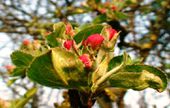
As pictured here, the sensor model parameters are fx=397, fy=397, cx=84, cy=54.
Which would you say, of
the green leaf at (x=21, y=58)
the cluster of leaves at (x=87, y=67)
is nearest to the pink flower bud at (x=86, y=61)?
the cluster of leaves at (x=87, y=67)

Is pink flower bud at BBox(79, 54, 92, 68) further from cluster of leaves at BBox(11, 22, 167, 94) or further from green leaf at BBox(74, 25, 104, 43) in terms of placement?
green leaf at BBox(74, 25, 104, 43)

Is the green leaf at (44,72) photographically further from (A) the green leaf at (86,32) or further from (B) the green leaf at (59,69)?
(A) the green leaf at (86,32)

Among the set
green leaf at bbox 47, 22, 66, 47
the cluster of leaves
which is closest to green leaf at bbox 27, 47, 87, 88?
the cluster of leaves

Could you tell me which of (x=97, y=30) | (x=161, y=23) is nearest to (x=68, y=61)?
(x=97, y=30)

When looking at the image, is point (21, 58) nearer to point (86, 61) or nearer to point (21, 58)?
point (21, 58)

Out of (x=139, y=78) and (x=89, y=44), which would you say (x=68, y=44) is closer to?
(x=89, y=44)

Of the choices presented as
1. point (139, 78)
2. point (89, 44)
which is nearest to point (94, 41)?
point (89, 44)

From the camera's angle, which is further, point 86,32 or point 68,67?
point 86,32
